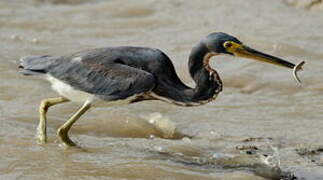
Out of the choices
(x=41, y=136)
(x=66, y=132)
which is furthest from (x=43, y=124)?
(x=66, y=132)

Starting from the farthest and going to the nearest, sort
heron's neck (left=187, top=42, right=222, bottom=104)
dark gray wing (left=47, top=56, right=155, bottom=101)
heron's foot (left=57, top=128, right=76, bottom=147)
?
heron's foot (left=57, top=128, right=76, bottom=147)
heron's neck (left=187, top=42, right=222, bottom=104)
dark gray wing (left=47, top=56, right=155, bottom=101)

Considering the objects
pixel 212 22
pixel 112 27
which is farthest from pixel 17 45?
pixel 212 22

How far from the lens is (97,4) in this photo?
47.0ft

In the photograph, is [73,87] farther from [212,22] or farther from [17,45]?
[212,22]

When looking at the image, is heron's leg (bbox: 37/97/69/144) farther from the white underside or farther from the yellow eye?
the yellow eye

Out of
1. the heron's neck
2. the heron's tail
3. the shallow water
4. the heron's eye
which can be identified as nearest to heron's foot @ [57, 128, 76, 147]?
the shallow water

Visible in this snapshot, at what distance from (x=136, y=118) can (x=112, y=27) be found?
4660mm

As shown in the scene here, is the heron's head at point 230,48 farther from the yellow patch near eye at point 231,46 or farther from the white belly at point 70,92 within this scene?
the white belly at point 70,92

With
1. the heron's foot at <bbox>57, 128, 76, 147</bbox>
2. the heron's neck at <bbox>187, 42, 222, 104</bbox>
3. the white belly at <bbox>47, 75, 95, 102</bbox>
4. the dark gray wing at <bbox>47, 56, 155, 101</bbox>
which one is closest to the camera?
the dark gray wing at <bbox>47, 56, 155, 101</bbox>

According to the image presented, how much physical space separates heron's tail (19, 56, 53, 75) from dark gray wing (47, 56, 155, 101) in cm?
6

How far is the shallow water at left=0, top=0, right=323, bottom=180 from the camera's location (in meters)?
6.87

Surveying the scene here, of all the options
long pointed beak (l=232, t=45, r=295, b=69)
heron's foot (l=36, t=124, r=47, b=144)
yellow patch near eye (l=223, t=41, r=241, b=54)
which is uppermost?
yellow patch near eye (l=223, t=41, r=241, b=54)

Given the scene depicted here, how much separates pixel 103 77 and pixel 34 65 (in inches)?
26.9

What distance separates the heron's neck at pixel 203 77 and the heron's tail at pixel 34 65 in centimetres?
129
